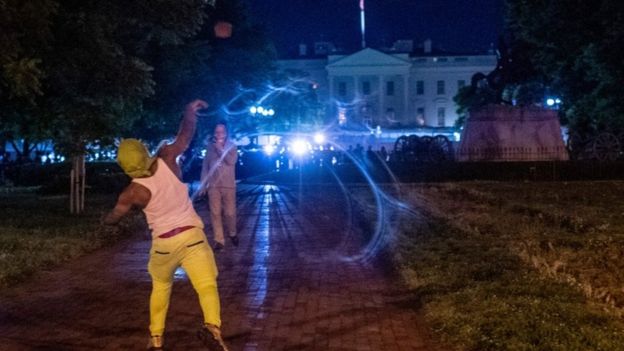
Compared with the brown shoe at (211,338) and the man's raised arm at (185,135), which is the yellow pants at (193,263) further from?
the man's raised arm at (185,135)

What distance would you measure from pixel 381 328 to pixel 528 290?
1.75 m

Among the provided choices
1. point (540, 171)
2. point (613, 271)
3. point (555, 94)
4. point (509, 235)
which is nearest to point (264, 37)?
point (555, 94)

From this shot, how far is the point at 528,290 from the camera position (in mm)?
8531

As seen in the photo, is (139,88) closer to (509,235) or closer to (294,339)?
(509,235)

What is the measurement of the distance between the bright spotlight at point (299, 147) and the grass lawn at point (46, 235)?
33.0 metres

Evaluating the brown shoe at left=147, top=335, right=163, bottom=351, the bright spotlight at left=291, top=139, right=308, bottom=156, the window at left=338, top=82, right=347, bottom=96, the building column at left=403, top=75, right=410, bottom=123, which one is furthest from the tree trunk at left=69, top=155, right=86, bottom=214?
the building column at left=403, top=75, right=410, bottom=123

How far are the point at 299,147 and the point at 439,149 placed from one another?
2430 centimetres

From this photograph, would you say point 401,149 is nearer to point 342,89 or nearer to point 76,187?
point 76,187

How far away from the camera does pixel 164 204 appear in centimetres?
620

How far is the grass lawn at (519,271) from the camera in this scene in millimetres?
6898

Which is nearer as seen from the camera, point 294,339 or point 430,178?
point 294,339

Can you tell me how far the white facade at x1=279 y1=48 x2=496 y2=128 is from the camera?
9631cm

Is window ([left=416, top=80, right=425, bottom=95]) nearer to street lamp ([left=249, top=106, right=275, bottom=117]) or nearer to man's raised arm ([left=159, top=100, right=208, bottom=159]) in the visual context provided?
street lamp ([left=249, top=106, right=275, bottom=117])

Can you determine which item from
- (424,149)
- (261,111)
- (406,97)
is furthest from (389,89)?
(424,149)
